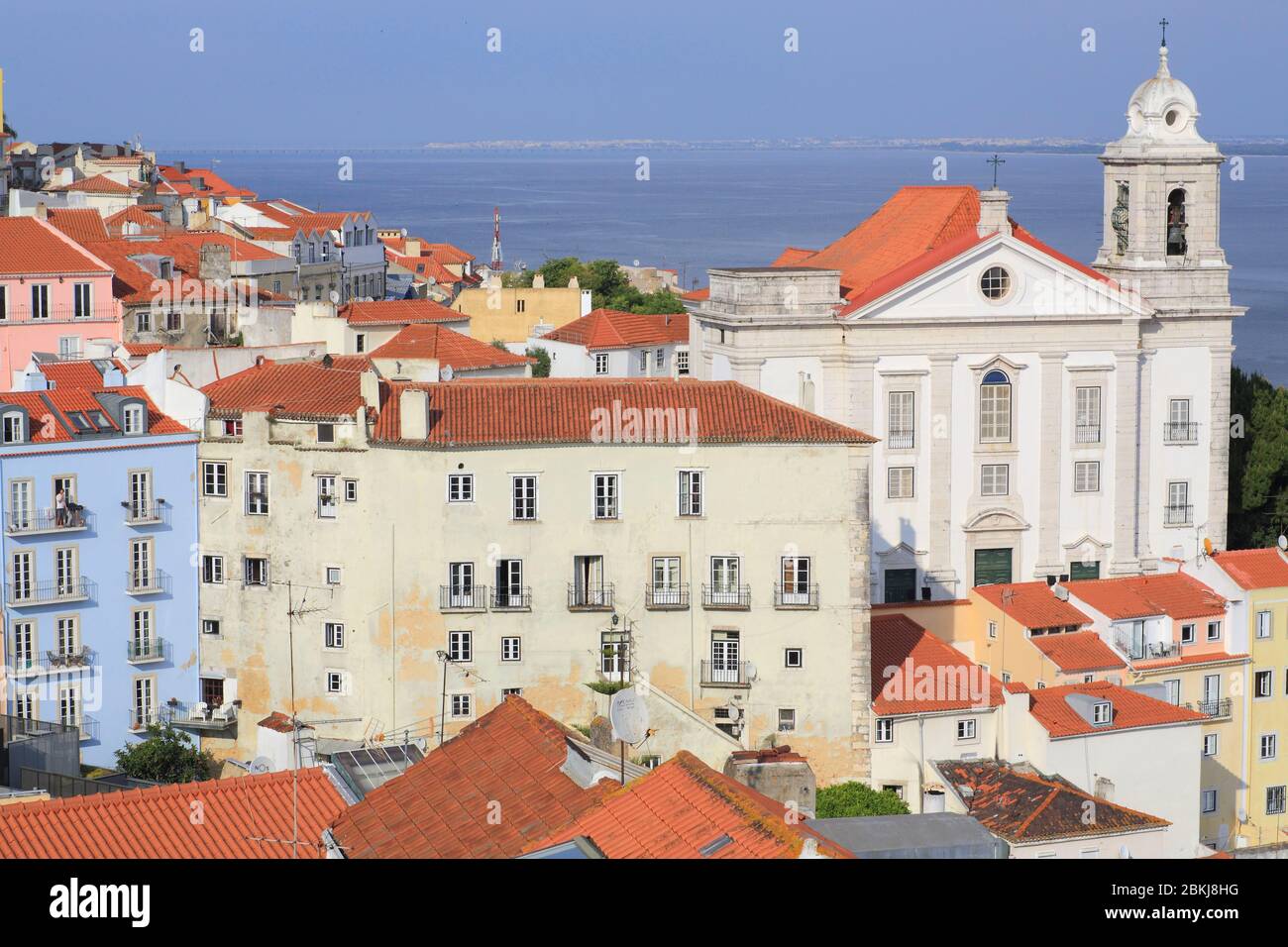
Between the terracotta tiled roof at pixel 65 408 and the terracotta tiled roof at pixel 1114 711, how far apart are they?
14777 mm

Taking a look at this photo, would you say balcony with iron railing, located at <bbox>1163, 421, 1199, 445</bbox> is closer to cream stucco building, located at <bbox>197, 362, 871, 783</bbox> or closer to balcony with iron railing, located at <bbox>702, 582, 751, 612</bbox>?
cream stucco building, located at <bbox>197, 362, 871, 783</bbox>

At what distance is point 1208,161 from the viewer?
49031 millimetres

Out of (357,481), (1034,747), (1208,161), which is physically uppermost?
(1208,161)

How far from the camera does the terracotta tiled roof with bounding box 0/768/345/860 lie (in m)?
20.0

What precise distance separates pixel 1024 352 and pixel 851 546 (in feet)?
45.1

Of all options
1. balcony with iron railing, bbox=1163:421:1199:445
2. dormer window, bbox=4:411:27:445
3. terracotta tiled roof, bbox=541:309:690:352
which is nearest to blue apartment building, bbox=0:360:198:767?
dormer window, bbox=4:411:27:445

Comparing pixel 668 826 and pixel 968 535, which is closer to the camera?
pixel 668 826

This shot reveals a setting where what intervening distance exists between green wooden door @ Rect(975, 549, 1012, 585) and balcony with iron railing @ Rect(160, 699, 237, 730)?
18205 mm

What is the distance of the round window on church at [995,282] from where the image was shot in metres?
46.0

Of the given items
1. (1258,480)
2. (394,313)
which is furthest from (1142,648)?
(394,313)

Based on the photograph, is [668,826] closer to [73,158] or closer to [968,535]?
[968,535]

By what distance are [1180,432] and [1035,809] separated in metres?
18.1

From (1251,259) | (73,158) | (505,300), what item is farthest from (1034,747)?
(1251,259)

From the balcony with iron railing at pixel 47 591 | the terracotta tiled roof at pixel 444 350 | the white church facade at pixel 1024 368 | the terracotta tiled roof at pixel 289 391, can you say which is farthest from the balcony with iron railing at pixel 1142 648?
the terracotta tiled roof at pixel 444 350
